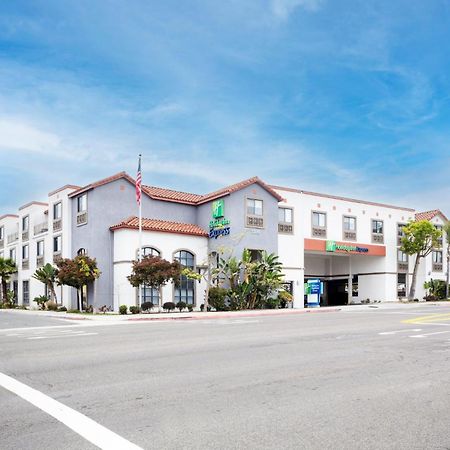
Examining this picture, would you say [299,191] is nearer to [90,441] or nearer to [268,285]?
[268,285]

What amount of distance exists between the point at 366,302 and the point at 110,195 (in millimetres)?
26220

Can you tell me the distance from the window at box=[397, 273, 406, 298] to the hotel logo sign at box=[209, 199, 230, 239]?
21.6 meters

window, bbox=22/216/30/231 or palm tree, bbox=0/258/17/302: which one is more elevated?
window, bbox=22/216/30/231

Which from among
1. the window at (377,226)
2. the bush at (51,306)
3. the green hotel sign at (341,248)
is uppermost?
the window at (377,226)

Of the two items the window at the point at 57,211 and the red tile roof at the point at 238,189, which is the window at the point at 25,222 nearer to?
the window at the point at 57,211

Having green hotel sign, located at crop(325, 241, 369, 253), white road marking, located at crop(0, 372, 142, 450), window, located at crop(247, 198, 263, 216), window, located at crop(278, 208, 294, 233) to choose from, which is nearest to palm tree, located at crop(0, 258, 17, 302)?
window, located at crop(247, 198, 263, 216)

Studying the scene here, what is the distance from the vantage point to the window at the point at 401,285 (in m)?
51.7

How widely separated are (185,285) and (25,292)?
64.5 feet

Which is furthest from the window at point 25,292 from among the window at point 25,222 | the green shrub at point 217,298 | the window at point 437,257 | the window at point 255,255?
the window at point 437,257

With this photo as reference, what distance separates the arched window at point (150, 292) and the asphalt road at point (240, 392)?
810 inches

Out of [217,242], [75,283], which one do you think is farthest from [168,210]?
[75,283]

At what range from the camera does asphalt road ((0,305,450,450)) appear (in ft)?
19.4

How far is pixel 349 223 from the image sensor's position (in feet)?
160

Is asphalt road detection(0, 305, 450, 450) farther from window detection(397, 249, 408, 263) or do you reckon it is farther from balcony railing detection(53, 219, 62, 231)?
window detection(397, 249, 408, 263)
